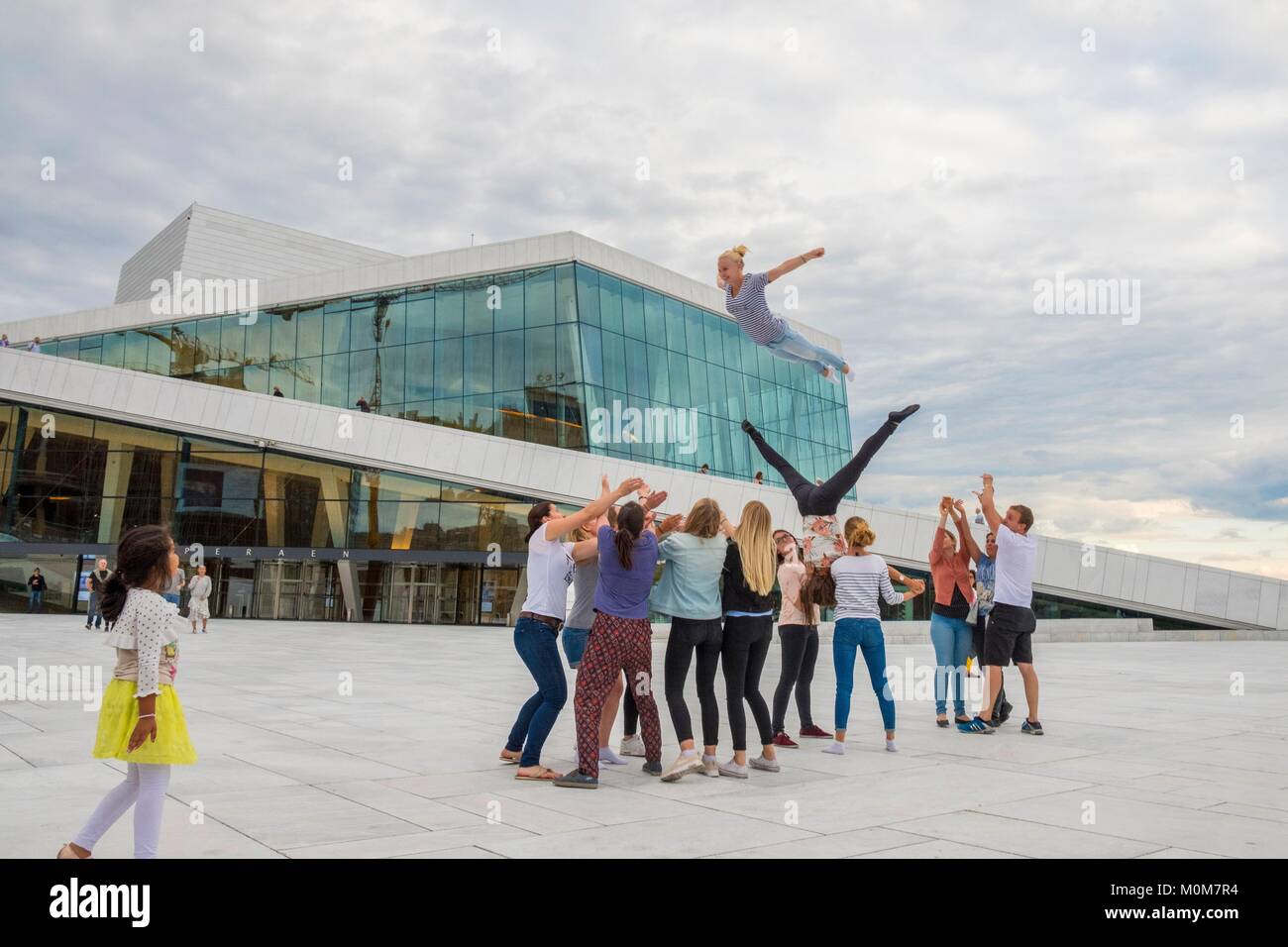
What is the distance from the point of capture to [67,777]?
640 centimetres

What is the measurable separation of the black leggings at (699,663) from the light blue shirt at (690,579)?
0.24 ft

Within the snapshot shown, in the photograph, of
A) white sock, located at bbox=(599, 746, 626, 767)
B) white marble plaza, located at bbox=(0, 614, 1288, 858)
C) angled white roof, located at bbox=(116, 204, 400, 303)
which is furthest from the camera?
angled white roof, located at bbox=(116, 204, 400, 303)

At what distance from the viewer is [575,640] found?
7.60 m

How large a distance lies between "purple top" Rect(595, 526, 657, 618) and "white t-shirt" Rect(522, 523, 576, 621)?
324 millimetres

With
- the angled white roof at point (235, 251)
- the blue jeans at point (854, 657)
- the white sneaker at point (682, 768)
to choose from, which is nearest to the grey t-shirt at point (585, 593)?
the white sneaker at point (682, 768)

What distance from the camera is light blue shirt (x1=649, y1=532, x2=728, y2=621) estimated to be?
6918 mm

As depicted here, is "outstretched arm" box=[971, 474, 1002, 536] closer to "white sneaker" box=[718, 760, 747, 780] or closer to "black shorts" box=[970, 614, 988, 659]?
"black shorts" box=[970, 614, 988, 659]

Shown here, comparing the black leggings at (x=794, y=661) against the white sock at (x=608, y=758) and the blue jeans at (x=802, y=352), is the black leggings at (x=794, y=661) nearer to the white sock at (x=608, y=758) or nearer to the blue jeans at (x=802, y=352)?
the white sock at (x=608, y=758)

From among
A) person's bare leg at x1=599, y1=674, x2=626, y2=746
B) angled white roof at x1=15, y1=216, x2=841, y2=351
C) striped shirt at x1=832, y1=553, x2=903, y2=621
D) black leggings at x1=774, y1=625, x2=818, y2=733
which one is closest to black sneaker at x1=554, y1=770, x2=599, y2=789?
person's bare leg at x1=599, y1=674, x2=626, y2=746

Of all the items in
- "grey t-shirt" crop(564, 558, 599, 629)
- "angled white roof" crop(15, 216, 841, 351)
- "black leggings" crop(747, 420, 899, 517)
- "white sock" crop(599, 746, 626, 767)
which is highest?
"angled white roof" crop(15, 216, 841, 351)

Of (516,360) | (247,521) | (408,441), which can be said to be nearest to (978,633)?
(408,441)

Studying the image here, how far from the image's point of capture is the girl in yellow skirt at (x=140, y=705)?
14.0ft

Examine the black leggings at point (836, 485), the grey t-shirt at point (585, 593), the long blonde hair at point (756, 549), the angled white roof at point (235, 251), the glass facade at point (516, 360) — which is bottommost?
the grey t-shirt at point (585, 593)

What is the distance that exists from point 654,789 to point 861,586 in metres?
2.73
